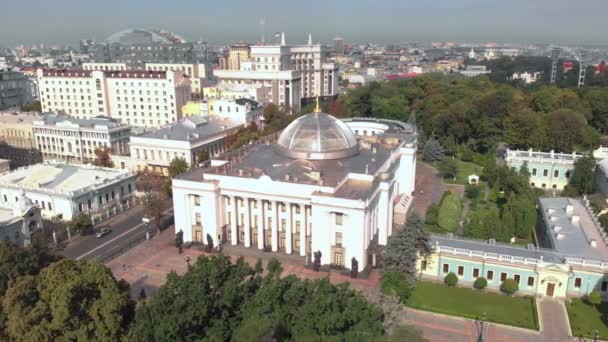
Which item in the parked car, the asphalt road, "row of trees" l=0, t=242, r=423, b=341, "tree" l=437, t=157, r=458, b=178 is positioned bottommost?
the asphalt road

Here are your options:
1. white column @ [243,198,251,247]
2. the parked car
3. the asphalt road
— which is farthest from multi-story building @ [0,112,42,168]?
white column @ [243,198,251,247]

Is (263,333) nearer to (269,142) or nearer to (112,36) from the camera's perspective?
(269,142)

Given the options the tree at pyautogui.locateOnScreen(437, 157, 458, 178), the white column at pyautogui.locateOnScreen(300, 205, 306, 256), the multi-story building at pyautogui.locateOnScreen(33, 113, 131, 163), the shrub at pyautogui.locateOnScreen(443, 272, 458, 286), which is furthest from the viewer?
the multi-story building at pyautogui.locateOnScreen(33, 113, 131, 163)

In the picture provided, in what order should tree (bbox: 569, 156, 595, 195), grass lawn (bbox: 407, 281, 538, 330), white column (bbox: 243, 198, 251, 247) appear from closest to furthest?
grass lawn (bbox: 407, 281, 538, 330)
white column (bbox: 243, 198, 251, 247)
tree (bbox: 569, 156, 595, 195)

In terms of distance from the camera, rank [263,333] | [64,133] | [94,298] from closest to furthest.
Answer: [263,333] → [94,298] → [64,133]

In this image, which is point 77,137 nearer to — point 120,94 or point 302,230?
point 120,94

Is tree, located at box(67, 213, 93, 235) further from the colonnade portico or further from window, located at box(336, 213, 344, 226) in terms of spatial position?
window, located at box(336, 213, 344, 226)

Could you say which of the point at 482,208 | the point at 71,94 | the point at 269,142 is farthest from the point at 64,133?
the point at 482,208
